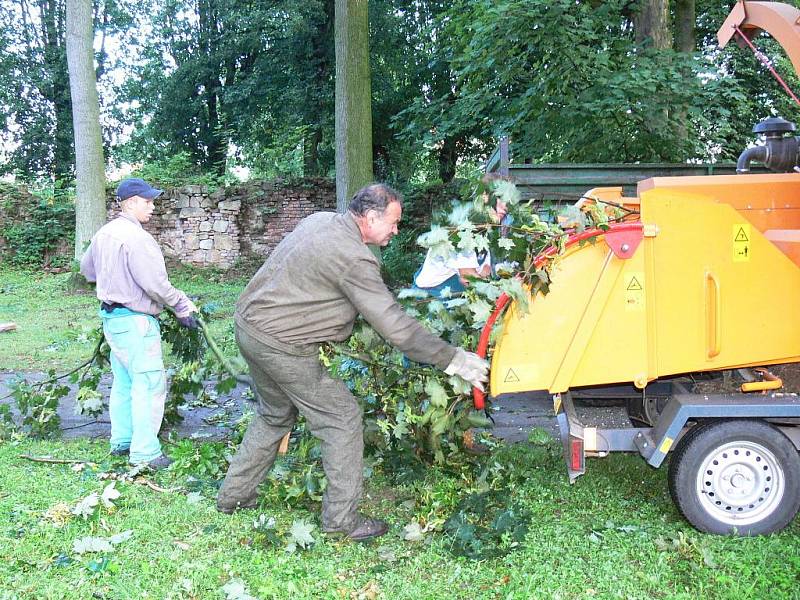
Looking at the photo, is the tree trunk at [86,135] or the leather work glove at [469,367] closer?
the leather work glove at [469,367]

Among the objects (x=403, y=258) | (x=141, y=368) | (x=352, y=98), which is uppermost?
(x=352, y=98)

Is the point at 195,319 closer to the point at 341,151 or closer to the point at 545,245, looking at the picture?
the point at 545,245

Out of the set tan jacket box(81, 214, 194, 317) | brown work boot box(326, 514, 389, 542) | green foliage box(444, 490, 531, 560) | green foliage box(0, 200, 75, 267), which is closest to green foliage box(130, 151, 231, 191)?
green foliage box(0, 200, 75, 267)

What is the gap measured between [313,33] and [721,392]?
18935 millimetres

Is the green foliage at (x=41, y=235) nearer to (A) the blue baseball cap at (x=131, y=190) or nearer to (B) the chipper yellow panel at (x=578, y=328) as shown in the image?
(A) the blue baseball cap at (x=131, y=190)

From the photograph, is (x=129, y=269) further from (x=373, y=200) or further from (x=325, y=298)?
(x=373, y=200)

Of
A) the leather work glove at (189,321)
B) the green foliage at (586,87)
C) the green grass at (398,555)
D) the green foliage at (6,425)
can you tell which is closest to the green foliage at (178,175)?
the green foliage at (586,87)

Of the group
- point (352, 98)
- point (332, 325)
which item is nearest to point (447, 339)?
point (332, 325)

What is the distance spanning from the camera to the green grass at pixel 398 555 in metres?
3.48

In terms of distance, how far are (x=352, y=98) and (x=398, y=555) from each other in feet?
34.0

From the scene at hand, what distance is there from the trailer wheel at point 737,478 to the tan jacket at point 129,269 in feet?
10.8

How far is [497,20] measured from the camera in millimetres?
9500

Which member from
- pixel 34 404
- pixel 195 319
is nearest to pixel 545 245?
pixel 195 319

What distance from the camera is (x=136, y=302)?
492cm
